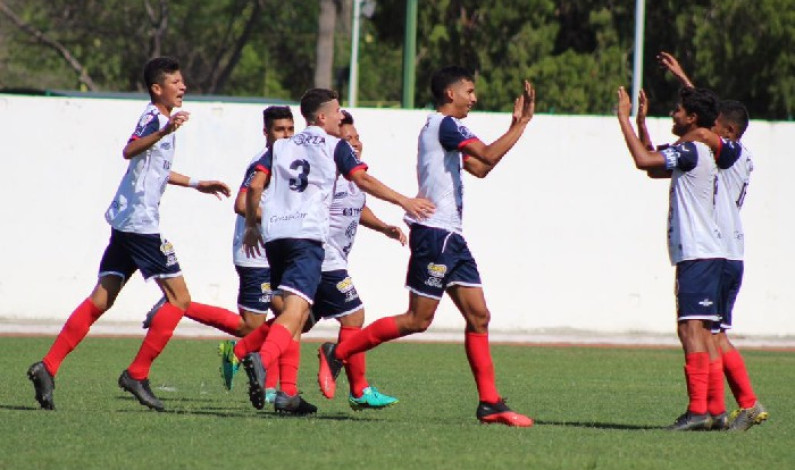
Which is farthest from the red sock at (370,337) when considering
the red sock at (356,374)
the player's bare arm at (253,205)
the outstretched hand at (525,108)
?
the outstretched hand at (525,108)

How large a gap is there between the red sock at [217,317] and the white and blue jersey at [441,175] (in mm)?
3088

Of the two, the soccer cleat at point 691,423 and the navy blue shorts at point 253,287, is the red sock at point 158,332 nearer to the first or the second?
the navy blue shorts at point 253,287

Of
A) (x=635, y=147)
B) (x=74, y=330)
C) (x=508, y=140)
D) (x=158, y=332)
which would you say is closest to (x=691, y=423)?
(x=635, y=147)

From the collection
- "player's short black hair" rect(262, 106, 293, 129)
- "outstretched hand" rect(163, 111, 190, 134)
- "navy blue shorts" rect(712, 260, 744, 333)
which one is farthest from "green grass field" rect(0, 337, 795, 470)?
"player's short black hair" rect(262, 106, 293, 129)

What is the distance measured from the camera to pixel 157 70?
10023 mm

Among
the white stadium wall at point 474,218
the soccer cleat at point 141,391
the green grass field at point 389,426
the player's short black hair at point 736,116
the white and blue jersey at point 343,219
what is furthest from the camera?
the white stadium wall at point 474,218

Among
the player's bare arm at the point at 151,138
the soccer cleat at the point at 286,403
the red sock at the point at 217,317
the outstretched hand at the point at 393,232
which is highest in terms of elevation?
the player's bare arm at the point at 151,138

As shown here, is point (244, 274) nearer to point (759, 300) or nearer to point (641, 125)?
point (641, 125)

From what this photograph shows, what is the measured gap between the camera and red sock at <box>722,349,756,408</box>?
375 inches

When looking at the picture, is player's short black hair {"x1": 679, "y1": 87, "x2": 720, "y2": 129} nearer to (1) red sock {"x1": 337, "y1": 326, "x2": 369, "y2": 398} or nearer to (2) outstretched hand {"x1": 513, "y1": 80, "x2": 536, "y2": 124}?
(2) outstretched hand {"x1": 513, "y1": 80, "x2": 536, "y2": 124}

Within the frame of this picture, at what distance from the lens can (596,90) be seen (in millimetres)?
32375

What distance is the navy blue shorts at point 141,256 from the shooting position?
977 centimetres

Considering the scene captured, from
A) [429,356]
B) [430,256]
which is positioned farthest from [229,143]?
[430,256]

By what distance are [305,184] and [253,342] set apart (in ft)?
4.76
